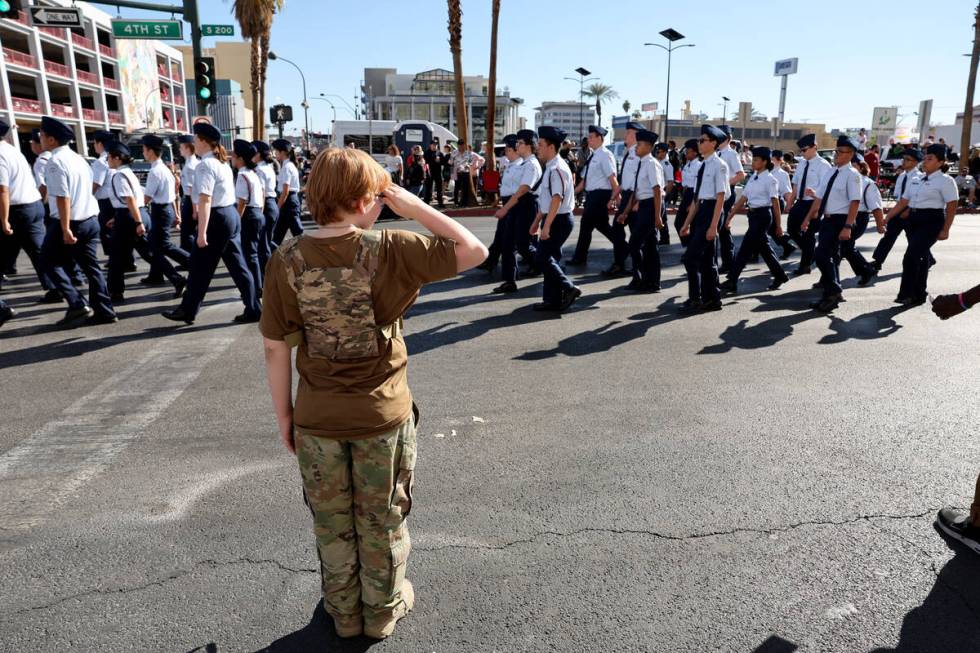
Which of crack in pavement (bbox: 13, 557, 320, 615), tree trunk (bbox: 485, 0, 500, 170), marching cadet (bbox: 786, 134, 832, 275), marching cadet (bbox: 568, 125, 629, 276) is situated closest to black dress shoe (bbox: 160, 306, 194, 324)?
crack in pavement (bbox: 13, 557, 320, 615)

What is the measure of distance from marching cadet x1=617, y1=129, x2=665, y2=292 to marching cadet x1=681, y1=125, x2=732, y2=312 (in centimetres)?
79

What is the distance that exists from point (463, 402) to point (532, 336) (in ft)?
6.54

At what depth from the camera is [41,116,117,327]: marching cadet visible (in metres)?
6.56

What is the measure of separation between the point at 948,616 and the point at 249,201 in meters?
7.49

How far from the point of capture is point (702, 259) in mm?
7605

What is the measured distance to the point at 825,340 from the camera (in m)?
6.61

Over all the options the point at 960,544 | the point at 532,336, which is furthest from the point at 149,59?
the point at 960,544

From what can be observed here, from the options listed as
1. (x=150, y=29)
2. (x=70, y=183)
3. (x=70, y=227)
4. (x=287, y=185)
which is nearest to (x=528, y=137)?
(x=287, y=185)

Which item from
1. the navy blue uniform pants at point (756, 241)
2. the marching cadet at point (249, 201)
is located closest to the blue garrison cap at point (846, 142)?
the navy blue uniform pants at point (756, 241)

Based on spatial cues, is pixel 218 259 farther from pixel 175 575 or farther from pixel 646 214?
pixel 646 214

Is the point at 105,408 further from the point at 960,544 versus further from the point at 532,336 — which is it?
the point at 960,544

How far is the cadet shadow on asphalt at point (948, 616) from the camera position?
2465 millimetres

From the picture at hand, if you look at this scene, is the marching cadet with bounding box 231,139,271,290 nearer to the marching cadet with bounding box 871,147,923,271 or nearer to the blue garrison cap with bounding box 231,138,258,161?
the blue garrison cap with bounding box 231,138,258,161

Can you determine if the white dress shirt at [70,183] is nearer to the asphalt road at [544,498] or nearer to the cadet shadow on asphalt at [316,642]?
the asphalt road at [544,498]
